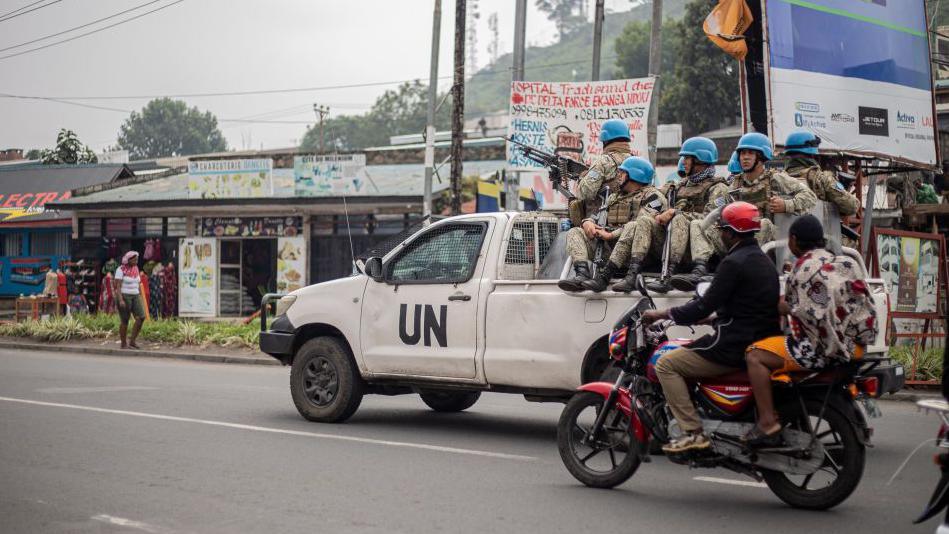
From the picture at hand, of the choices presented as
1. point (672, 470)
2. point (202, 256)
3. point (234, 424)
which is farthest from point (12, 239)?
point (672, 470)

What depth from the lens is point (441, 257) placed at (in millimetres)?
9719

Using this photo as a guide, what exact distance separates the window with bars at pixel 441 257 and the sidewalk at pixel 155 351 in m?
9.56

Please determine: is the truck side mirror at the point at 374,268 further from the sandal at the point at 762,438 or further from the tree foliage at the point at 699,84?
the tree foliage at the point at 699,84

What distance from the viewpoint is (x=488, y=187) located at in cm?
2347

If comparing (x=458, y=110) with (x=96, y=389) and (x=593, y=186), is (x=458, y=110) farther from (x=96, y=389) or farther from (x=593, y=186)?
(x=593, y=186)

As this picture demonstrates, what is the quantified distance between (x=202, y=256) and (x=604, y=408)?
2570cm

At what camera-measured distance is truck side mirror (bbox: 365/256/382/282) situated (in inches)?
390

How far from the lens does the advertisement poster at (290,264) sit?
29.5m

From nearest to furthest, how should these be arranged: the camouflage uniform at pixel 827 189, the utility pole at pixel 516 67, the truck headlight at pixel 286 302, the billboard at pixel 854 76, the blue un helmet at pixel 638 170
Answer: the blue un helmet at pixel 638 170 → the camouflage uniform at pixel 827 189 → the truck headlight at pixel 286 302 → the billboard at pixel 854 76 → the utility pole at pixel 516 67

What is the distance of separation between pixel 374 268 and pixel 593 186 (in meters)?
2.20

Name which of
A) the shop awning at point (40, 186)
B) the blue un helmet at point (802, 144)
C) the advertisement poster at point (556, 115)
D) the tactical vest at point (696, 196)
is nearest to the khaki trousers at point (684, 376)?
the tactical vest at point (696, 196)

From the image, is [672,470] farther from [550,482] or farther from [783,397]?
[783,397]

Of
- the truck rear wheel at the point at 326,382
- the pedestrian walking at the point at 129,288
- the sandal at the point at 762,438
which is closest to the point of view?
the sandal at the point at 762,438

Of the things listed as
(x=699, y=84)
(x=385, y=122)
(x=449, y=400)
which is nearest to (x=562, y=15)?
(x=385, y=122)
